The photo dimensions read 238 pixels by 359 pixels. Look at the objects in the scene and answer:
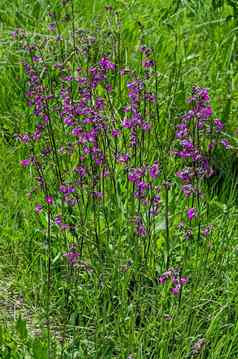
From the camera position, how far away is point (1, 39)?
451 cm

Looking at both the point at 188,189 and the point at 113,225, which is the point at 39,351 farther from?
the point at 113,225

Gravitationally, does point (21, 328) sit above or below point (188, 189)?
below

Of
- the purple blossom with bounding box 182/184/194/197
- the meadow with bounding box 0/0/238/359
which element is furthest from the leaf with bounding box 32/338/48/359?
the purple blossom with bounding box 182/184/194/197

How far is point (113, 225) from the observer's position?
3.20m

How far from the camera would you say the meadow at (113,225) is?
2.62 m

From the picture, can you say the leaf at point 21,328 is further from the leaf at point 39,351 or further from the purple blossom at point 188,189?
the purple blossom at point 188,189

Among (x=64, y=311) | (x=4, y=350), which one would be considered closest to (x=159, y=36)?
(x=64, y=311)

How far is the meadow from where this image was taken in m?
2.62

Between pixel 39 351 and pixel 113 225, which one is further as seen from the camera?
pixel 113 225

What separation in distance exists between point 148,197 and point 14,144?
1.36 metres

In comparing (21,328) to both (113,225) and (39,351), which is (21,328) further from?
(113,225)

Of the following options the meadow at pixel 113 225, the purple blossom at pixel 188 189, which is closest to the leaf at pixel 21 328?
the meadow at pixel 113 225

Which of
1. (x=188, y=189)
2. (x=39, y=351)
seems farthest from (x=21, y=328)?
(x=188, y=189)

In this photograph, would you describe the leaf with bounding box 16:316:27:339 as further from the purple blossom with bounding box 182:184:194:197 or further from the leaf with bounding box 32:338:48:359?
the purple blossom with bounding box 182:184:194:197
